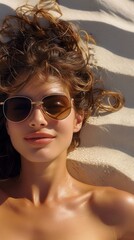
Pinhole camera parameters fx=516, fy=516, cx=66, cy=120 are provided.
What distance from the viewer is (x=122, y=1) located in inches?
81.2

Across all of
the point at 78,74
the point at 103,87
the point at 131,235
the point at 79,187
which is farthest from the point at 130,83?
the point at 131,235

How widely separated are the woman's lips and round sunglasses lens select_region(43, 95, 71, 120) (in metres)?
0.06

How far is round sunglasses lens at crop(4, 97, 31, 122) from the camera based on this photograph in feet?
5.36

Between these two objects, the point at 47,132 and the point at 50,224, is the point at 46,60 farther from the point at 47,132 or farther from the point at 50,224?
the point at 50,224

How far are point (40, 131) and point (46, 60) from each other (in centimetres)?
26

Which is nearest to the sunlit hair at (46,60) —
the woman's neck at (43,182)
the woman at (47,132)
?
the woman at (47,132)

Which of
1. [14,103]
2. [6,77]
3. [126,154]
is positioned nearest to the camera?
[14,103]

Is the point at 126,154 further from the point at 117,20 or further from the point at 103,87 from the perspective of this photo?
the point at 117,20

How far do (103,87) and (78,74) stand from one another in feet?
0.55

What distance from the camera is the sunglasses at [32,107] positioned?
163 cm

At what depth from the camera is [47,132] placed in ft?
5.37

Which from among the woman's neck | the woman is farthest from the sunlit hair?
the woman's neck

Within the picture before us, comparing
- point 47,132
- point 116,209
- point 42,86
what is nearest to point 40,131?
point 47,132

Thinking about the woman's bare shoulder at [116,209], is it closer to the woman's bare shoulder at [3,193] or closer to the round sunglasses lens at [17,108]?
the woman's bare shoulder at [3,193]
